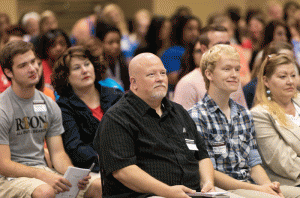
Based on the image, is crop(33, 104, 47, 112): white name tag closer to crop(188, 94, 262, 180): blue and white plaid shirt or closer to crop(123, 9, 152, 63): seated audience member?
crop(188, 94, 262, 180): blue and white plaid shirt

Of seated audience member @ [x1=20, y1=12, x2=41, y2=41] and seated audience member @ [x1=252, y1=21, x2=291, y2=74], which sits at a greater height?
seated audience member @ [x1=20, y1=12, x2=41, y2=41]

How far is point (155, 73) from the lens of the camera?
103 inches

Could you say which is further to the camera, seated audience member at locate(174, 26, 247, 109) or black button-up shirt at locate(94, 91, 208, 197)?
seated audience member at locate(174, 26, 247, 109)

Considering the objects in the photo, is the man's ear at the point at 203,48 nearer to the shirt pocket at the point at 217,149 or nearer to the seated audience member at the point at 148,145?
the shirt pocket at the point at 217,149

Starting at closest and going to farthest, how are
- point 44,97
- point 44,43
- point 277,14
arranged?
point 44,97 < point 44,43 < point 277,14

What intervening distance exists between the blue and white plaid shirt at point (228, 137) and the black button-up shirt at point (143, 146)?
32 cm

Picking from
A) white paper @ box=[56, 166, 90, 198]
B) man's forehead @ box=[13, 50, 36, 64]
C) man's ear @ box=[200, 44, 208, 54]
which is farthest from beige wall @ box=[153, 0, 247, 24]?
white paper @ box=[56, 166, 90, 198]

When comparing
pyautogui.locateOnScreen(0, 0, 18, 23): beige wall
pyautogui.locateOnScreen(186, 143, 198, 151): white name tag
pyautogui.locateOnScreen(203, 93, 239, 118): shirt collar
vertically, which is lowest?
pyautogui.locateOnScreen(186, 143, 198, 151): white name tag

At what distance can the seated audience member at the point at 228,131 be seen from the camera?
115 inches

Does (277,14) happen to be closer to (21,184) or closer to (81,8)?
(81,8)

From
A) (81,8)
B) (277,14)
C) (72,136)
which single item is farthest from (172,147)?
(81,8)

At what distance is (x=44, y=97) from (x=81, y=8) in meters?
7.52

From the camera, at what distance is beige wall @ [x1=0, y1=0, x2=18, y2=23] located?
904 centimetres

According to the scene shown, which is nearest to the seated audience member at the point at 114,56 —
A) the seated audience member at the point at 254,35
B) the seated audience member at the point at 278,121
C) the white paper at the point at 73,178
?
the seated audience member at the point at 254,35
